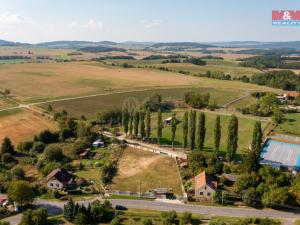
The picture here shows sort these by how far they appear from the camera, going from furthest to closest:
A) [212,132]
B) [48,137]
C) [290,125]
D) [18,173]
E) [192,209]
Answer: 1. [290,125]
2. [212,132]
3. [48,137]
4. [18,173]
5. [192,209]

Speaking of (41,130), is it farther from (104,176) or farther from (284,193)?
(284,193)

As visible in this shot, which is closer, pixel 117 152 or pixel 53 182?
pixel 53 182

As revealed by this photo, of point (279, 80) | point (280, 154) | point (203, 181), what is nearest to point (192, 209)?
point (203, 181)

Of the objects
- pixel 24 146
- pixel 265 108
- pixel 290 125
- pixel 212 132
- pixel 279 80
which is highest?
pixel 279 80

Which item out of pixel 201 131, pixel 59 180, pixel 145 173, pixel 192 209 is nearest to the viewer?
pixel 192 209

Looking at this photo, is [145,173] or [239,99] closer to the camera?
[145,173]

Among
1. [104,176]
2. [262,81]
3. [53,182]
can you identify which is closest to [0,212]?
[53,182]

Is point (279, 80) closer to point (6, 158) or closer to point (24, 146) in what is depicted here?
point (24, 146)
